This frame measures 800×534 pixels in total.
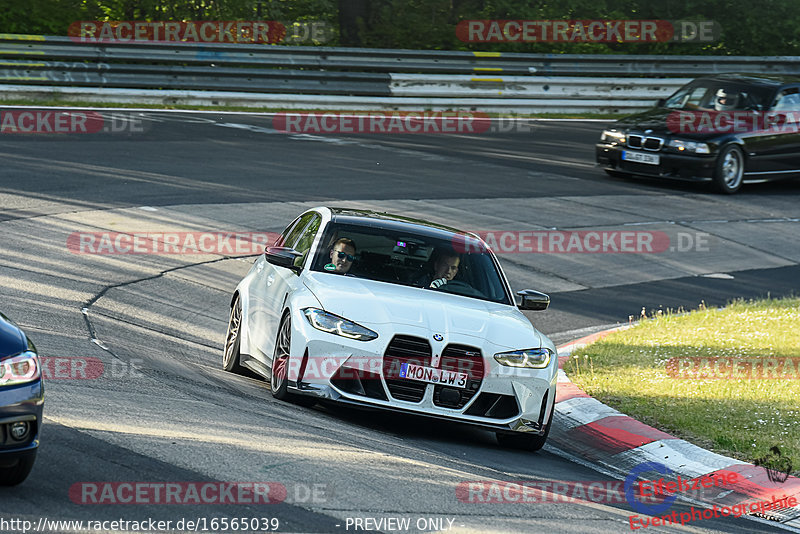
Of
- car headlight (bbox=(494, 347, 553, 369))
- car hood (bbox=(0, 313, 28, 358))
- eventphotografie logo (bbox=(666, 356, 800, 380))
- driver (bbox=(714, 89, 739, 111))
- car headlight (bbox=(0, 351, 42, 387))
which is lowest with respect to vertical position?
eventphotografie logo (bbox=(666, 356, 800, 380))

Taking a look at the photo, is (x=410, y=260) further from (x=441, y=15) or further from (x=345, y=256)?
(x=441, y=15)

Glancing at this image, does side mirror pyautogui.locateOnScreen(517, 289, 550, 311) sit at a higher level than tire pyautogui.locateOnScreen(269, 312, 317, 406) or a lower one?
higher

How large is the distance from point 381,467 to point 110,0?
23.2 meters

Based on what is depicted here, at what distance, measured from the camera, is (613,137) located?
792 inches

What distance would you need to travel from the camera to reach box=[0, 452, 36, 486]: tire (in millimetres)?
5180

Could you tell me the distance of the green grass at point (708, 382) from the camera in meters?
8.26

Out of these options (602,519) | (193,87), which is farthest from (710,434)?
(193,87)

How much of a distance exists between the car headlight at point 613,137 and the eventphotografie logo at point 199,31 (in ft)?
32.0

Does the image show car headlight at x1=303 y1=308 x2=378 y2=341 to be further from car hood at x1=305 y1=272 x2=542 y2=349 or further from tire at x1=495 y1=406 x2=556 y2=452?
tire at x1=495 y1=406 x2=556 y2=452

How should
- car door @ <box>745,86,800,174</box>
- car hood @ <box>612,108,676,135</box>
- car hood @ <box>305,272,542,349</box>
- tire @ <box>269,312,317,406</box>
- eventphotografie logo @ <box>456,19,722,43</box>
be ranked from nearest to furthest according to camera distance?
car hood @ <box>305,272,542,349</box> → tire @ <box>269,312,317,406</box> → car hood @ <box>612,108,676,135</box> → car door @ <box>745,86,800,174</box> → eventphotografie logo @ <box>456,19,722,43</box>

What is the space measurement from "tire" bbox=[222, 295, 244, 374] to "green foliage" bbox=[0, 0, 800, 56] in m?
17.7

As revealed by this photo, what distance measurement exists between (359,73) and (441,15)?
6.53m

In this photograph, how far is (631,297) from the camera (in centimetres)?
1408

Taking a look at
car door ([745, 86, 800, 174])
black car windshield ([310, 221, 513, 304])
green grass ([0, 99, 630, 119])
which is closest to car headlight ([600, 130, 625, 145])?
car door ([745, 86, 800, 174])
